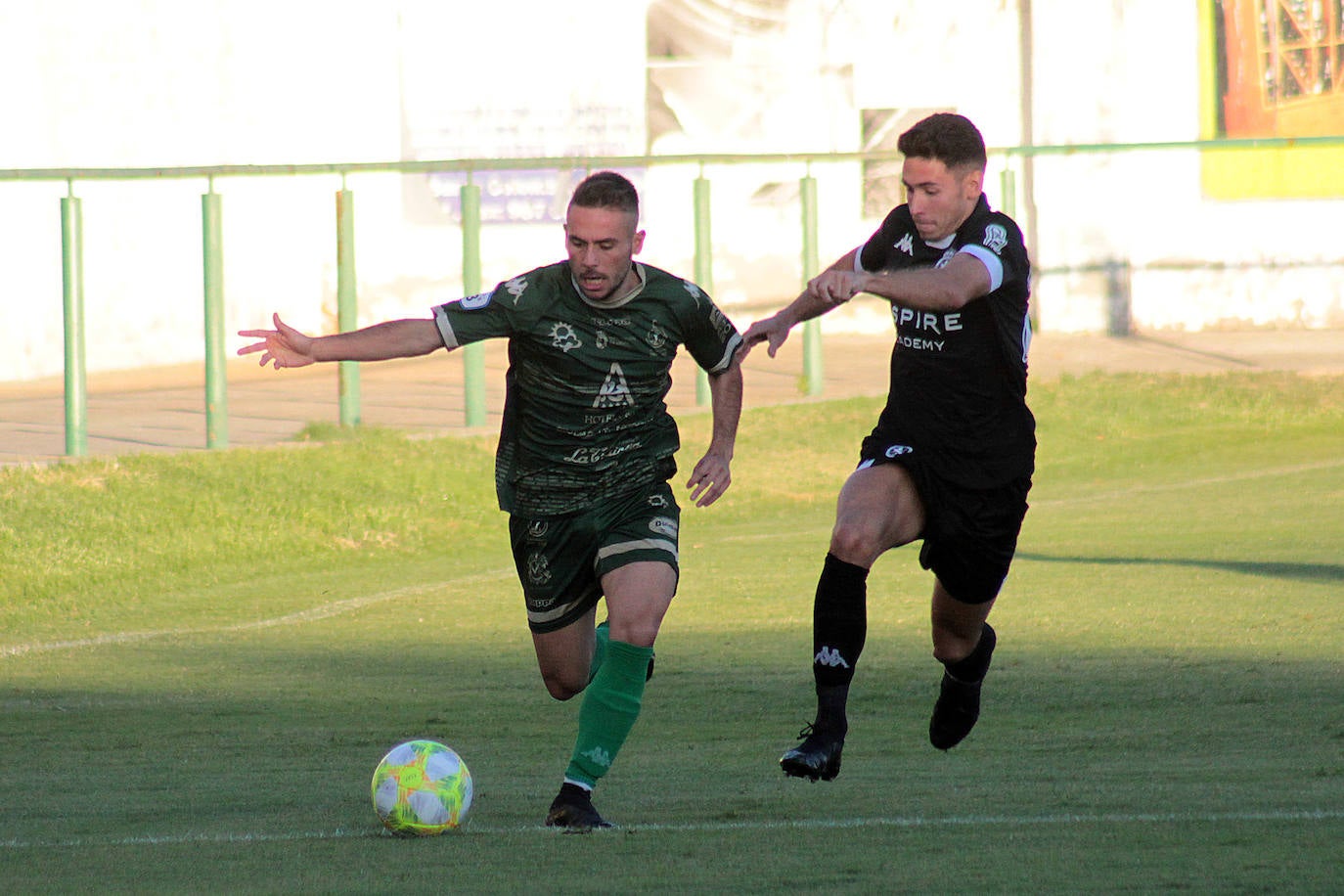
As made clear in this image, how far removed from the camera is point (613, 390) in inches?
246

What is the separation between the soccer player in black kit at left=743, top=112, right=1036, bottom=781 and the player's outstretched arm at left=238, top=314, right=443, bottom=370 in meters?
1.09

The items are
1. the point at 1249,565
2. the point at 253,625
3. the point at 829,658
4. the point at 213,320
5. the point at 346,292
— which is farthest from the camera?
the point at 346,292

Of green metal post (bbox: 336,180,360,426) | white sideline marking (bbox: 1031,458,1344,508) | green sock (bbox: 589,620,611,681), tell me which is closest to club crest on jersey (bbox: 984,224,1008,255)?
green sock (bbox: 589,620,611,681)

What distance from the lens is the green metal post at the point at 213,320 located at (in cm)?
1495

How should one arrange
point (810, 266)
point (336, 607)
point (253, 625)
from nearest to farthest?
point (253, 625)
point (336, 607)
point (810, 266)

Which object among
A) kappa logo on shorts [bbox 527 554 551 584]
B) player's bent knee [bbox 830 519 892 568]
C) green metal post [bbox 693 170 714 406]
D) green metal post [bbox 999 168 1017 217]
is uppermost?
green metal post [bbox 999 168 1017 217]

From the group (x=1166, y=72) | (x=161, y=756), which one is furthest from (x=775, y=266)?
(x=161, y=756)

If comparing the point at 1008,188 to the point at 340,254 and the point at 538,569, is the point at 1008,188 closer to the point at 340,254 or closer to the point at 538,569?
the point at 340,254

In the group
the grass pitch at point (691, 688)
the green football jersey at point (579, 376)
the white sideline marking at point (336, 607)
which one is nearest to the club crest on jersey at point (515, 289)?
the green football jersey at point (579, 376)

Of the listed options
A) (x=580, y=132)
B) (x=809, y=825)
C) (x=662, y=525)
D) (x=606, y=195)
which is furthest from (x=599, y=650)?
(x=580, y=132)

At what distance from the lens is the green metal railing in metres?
14.5

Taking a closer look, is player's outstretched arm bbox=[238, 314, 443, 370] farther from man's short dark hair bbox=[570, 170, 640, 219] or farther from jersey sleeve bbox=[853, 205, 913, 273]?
jersey sleeve bbox=[853, 205, 913, 273]

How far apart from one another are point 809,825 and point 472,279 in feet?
35.1

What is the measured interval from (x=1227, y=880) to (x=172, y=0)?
1932 centimetres
